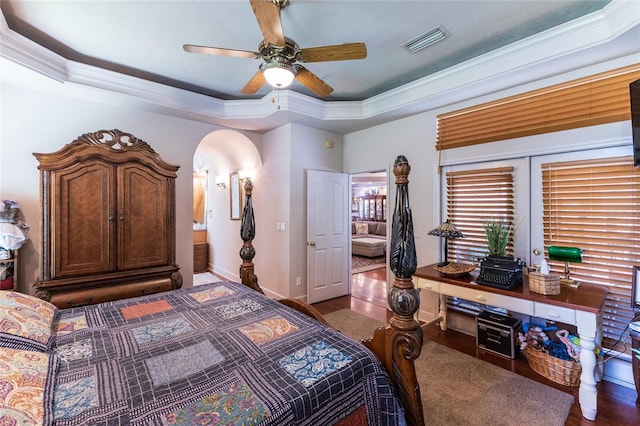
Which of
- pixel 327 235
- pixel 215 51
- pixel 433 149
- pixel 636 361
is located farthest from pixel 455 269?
pixel 215 51

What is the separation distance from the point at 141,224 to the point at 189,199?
0.83 m

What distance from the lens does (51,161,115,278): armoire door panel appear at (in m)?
2.65

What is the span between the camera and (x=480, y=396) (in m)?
2.14

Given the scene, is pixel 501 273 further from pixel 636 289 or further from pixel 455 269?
pixel 636 289

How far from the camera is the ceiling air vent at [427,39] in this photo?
2389mm

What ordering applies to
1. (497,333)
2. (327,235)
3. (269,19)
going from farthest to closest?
(327,235)
(497,333)
(269,19)

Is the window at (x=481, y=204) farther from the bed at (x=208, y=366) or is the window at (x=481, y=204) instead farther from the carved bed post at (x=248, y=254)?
the carved bed post at (x=248, y=254)

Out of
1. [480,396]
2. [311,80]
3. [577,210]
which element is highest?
[311,80]

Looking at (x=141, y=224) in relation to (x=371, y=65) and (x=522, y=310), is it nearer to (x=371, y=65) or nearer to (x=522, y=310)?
(x=371, y=65)

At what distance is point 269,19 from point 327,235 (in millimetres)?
3223

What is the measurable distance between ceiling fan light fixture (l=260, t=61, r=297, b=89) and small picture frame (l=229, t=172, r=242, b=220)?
10.6 feet

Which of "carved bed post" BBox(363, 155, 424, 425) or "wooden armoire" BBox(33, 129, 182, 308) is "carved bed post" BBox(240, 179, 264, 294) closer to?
"wooden armoire" BBox(33, 129, 182, 308)

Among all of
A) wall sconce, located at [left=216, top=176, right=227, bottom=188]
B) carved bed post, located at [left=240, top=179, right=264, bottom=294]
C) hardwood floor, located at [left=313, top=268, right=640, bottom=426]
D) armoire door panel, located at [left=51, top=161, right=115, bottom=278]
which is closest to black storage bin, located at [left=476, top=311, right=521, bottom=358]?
hardwood floor, located at [left=313, top=268, right=640, bottom=426]

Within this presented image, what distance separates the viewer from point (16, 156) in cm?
276
